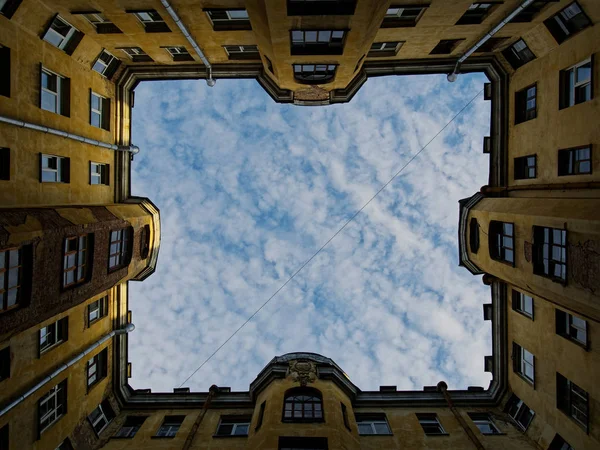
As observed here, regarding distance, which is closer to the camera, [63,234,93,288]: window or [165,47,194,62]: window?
[63,234,93,288]: window

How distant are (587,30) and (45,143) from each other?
24.4 meters

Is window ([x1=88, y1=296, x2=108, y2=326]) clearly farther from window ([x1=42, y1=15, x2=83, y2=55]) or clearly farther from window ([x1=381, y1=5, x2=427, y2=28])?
window ([x1=381, y1=5, x2=427, y2=28])

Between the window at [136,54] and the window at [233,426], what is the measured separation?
22.8 m

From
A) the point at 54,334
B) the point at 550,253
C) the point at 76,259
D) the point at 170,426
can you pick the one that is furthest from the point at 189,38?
the point at 170,426

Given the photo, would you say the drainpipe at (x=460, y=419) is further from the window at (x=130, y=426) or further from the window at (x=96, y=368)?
the window at (x=96, y=368)

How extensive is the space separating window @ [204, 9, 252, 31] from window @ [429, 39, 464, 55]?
11438 mm

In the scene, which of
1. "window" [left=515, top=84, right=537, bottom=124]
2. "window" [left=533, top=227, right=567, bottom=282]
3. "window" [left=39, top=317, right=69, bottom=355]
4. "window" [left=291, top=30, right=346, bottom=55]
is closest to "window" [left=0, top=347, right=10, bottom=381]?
"window" [left=39, top=317, right=69, bottom=355]

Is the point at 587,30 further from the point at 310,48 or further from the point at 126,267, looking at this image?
the point at 126,267

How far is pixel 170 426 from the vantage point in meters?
22.2

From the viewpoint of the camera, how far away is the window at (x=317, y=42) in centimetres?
1875

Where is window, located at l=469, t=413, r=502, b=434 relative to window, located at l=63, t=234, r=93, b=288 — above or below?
below

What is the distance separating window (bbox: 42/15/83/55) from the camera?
59.7 ft

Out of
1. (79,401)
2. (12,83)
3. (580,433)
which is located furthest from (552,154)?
(79,401)

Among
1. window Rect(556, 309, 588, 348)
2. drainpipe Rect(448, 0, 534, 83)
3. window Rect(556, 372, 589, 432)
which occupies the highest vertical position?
drainpipe Rect(448, 0, 534, 83)
